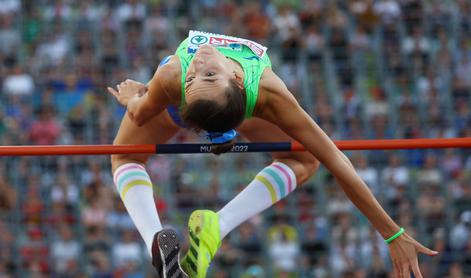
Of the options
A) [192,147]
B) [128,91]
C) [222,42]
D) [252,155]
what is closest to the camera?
[222,42]

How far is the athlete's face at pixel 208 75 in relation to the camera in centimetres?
443

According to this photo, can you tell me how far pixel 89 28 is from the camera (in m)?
11.3

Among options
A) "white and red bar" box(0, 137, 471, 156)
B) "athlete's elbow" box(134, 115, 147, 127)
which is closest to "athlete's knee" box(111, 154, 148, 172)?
"white and red bar" box(0, 137, 471, 156)

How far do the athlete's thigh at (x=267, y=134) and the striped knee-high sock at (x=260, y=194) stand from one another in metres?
0.09

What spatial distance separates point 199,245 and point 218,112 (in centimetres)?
82

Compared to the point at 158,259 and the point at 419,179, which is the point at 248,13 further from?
the point at 158,259

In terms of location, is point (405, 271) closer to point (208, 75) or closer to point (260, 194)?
point (260, 194)

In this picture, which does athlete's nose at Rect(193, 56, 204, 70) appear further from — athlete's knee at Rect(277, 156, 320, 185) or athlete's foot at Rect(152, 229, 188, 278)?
athlete's knee at Rect(277, 156, 320, 185)

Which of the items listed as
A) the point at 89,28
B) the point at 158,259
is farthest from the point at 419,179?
the point at 158,259

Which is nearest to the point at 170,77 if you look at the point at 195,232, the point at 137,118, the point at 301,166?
the point at 137,118

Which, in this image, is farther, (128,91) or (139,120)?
(128,91)

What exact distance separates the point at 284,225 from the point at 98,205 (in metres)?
1.88

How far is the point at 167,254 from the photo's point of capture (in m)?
4.83

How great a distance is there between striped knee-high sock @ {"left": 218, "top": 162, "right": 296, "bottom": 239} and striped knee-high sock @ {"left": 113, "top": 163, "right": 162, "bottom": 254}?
38 cm
